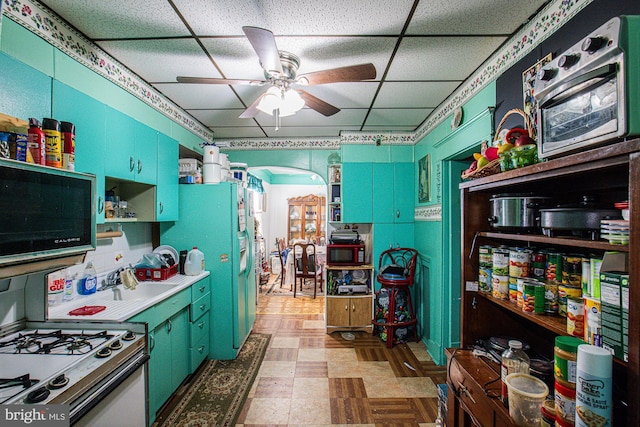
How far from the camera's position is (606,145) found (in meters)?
0.87

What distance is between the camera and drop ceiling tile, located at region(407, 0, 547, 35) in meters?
1.53

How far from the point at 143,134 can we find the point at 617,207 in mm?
2834

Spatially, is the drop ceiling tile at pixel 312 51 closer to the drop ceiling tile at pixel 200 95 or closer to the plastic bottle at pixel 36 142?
the drop ceiling tile at pixel 200 95

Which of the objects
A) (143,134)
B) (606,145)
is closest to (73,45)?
(143,134)

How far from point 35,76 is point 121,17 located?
0.55 m

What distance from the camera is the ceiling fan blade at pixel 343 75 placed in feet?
5.48

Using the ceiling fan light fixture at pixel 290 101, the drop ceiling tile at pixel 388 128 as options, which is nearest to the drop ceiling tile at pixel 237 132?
the drop ceiling tile at pixel 388 128

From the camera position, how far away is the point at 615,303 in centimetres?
81

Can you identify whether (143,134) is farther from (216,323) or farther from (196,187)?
(216,323)

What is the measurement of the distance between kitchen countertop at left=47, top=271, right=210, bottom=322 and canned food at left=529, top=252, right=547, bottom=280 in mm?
2169

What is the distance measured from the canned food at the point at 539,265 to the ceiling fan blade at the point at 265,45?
1556 millimetres

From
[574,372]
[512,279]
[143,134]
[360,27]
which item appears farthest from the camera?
[143,134]

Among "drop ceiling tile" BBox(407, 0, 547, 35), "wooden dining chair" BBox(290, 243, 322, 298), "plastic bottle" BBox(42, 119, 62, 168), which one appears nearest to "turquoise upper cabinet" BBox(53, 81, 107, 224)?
"plastic bottle" BBox(42, 119, 62, 168)

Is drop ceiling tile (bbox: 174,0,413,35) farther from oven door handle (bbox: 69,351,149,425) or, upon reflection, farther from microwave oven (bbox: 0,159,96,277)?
oven door handle (bbox: 69,351,149,425)
